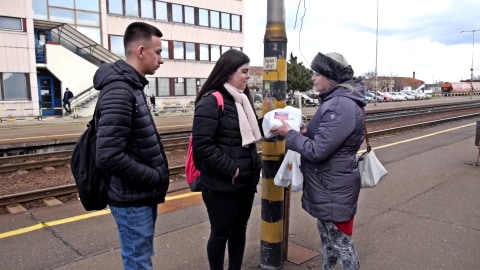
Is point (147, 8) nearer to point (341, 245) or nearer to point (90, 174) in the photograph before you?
point (90, 174)

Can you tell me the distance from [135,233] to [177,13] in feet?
118

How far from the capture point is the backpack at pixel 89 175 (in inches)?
97.0

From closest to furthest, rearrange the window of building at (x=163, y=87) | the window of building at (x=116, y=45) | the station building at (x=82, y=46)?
the station building at (x=82, y=46) → the window of building at (x=116, y=45) → the window of building at (x=163, y=87)

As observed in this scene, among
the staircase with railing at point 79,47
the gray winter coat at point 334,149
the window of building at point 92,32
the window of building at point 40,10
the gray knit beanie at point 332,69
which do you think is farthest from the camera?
the window of building at point 92,32

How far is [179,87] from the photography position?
37.0 m

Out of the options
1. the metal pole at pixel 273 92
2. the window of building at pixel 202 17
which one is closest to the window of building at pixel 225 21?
the window of building at pixel 202 17

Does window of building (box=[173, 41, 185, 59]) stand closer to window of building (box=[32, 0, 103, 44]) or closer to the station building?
the station building

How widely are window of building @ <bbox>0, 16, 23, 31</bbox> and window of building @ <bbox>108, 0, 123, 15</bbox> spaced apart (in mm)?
7771

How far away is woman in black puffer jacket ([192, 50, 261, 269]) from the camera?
287cm

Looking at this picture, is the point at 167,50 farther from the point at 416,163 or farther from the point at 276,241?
the point at 276,241

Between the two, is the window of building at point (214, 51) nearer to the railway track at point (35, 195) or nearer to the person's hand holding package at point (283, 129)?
the railway track at point (35, 195)

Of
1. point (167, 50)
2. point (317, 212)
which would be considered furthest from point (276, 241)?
point (167, 50)

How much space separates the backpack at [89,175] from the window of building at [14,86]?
1042 inches

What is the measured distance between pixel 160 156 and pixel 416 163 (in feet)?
25.8
